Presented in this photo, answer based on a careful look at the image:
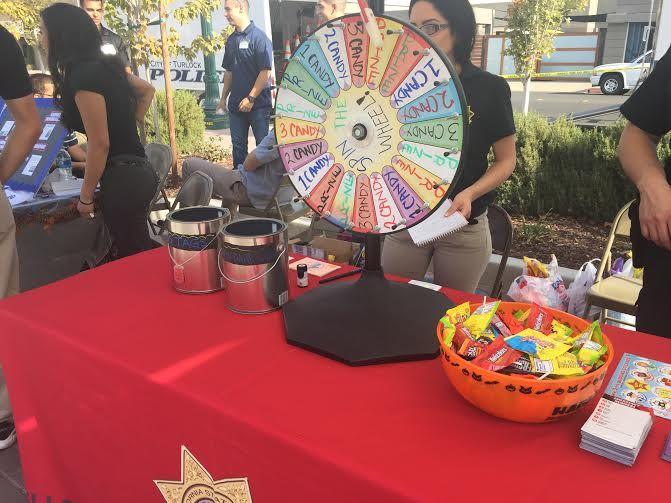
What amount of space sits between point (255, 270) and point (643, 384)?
0.82 m

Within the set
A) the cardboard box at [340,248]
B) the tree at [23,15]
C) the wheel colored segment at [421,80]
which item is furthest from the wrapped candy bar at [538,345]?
the tree at [23,15]

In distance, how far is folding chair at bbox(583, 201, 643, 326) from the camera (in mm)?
2385

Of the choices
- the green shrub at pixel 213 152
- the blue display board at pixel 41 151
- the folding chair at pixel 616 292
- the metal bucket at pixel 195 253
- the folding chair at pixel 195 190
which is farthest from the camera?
the green shrub at pixel 213 152

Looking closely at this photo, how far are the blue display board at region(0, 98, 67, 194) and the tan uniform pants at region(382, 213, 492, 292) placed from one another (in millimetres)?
1962

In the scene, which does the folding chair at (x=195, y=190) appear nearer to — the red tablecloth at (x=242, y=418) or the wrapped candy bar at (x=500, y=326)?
the red tablecloth at (x=242, y=418)

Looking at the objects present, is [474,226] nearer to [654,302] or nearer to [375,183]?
[654,302]

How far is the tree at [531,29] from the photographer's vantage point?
6609 millimetres

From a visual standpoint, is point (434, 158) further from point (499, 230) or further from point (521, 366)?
point (499, 230)

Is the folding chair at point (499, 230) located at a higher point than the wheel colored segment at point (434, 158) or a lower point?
lower

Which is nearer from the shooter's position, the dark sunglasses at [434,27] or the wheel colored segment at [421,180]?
the wheel colored segment at [421,180]

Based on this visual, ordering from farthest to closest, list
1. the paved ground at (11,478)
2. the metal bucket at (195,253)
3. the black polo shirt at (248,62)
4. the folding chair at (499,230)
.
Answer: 1. the black polo shirt at (248,62)
2. the folding chair at (499,230)
3. the paved ground at (11,478)
4. the metal bucket at (195,253)

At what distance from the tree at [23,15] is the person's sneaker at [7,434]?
7.90 m

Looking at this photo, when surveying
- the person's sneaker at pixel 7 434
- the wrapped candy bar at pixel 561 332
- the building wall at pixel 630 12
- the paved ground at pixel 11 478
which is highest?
the building wall at pixel 630 12

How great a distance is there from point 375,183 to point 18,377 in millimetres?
1039
